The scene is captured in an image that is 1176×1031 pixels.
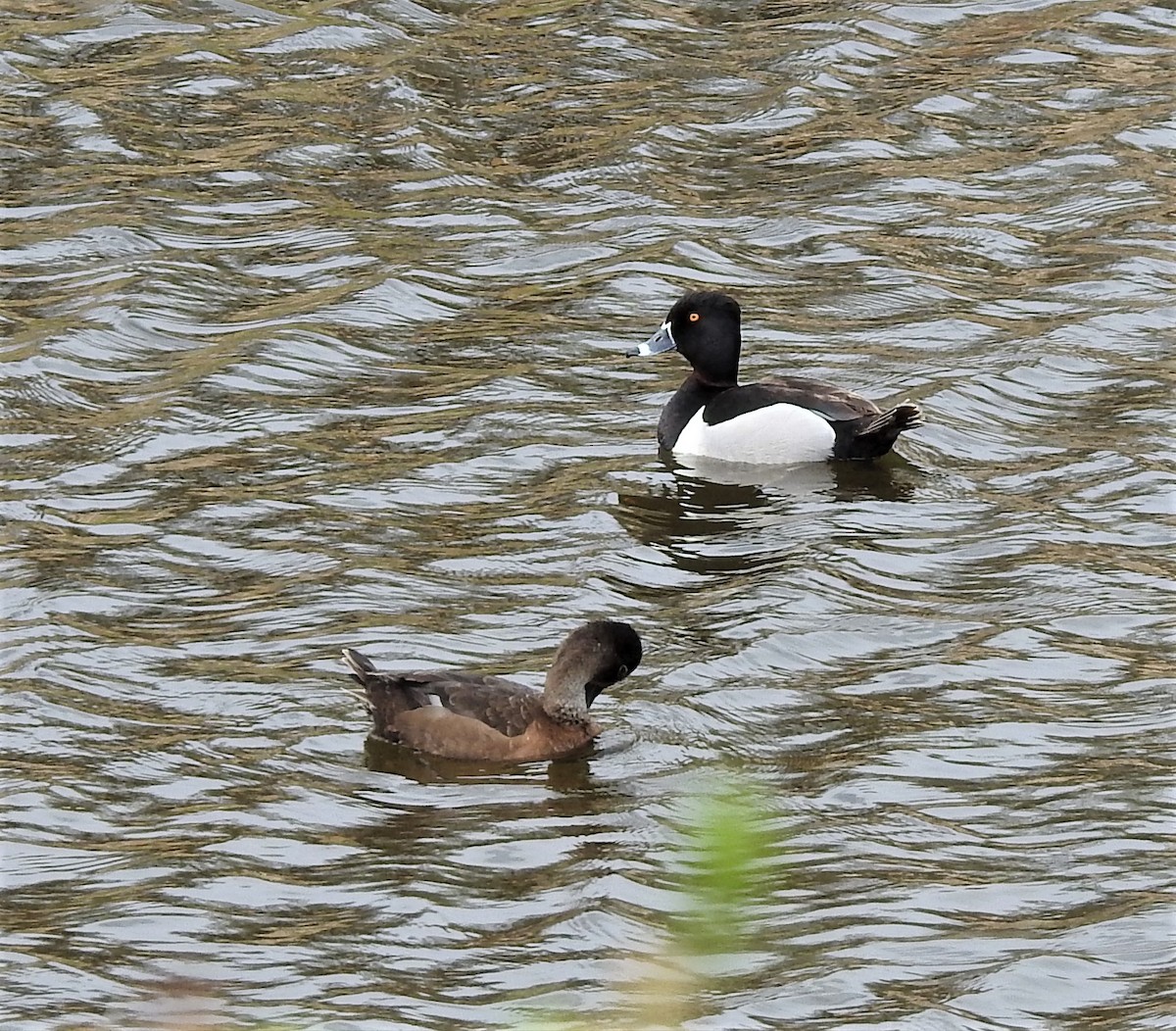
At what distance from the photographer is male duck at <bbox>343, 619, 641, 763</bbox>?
9852 millimetres

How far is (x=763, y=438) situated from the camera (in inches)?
564

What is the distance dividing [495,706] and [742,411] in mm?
4829

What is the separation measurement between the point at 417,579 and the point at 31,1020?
4.59 metres

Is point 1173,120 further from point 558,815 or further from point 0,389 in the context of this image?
point 558,815

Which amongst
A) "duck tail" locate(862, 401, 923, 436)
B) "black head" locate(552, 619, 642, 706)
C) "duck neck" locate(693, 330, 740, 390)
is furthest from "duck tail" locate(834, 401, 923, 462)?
"black head" locate(552, 619, 642, 706)

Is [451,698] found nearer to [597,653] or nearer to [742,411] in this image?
[597,653]

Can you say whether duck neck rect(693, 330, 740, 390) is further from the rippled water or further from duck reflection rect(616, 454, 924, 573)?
duck reflection rect(616, 454, 924, 573)

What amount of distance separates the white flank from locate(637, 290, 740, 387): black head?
20.2 inches

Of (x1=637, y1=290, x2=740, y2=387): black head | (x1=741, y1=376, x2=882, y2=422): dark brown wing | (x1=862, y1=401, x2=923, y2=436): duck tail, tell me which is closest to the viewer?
(x1=862, y1=401, x2=923, y2=436): duck tail

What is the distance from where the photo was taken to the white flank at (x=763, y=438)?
1410cm

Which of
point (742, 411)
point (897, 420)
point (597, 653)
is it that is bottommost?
point (742, 411)

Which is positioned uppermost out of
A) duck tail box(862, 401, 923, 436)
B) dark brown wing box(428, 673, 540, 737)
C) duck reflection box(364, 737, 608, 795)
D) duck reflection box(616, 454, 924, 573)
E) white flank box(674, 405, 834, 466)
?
dark brown wing box(428, 673, 540, 737)

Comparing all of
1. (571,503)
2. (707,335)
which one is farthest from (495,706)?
(707,335)

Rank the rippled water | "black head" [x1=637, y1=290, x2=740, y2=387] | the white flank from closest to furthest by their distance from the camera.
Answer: the rippled water < the white flank < "black head" [x1=637, y1=290, x2=740, y2=387]
